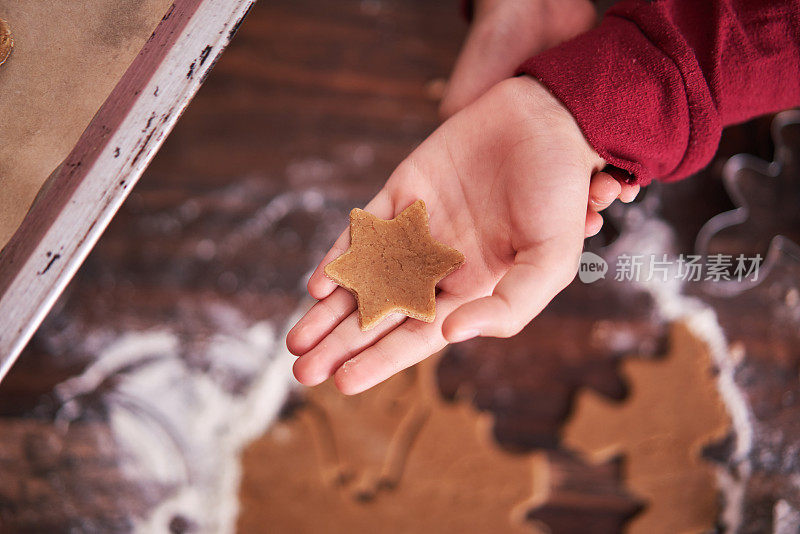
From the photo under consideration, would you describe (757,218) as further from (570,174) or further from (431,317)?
(431,317)

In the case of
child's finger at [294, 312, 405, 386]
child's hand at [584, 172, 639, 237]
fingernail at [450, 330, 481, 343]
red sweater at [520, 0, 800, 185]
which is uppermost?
red sweater at [520, 0, 800, 185]

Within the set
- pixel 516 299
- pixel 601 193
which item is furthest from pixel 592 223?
pixel 516 299

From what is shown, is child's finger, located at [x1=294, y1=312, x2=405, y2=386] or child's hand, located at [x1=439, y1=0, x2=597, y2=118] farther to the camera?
child's hand, located at [x1=439, y1=0, x2=597, y2=118]

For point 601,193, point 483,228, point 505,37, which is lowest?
point 483,228

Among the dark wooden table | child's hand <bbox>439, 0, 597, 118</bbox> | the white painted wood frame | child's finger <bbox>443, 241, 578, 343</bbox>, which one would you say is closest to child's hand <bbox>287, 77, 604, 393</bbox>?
child's finger <bbox>443, 241, 578, 343</bbox>

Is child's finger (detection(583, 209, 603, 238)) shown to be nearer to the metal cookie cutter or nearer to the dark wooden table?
the dark wooden table

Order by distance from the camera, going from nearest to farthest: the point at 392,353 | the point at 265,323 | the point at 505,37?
the point at 392,353 < the point at 505,37 < the point at 265,323

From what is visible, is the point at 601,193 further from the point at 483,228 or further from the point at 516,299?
the point at 516,299

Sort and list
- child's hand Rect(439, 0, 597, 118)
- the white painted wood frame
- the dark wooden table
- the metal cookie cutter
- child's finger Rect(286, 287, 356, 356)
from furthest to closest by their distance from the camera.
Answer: the dark wooden table
child's hand Rect(439, 0, 597, 118)
child's finger Rect(286, 287, 356, 356)
the metal cookie cutter
the white painted wood frame
